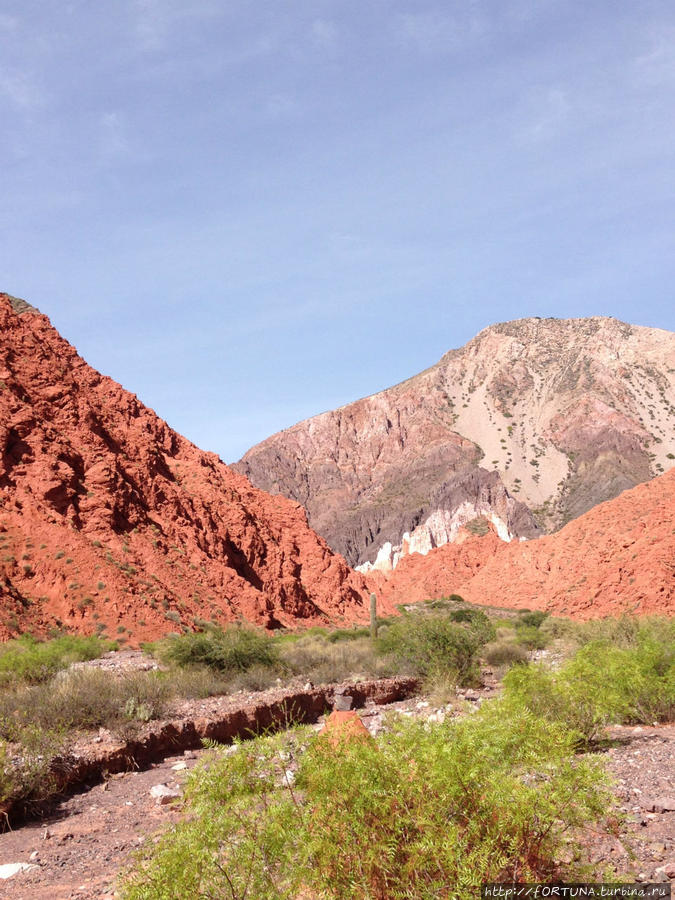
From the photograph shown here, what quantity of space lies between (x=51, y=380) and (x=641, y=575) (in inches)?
1287

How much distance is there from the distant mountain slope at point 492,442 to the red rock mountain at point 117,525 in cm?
4975

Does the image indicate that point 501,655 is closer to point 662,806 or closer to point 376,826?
point 662,806

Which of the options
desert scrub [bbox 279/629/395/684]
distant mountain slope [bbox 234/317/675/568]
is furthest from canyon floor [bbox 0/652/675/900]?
distant mountain slope [bbox 234/317/675/568]

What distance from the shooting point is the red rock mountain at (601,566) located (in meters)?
31.1

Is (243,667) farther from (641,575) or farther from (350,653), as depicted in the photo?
(641,575)

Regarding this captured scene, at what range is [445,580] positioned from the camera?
213 feet

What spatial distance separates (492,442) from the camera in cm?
11075

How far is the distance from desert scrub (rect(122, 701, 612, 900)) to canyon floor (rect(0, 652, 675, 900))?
1.61 feet

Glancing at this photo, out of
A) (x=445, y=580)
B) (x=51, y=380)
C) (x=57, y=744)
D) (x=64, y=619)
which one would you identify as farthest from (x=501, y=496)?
(x=57, y=744)

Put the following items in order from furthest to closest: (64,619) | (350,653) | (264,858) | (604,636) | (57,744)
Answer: (64,619) < (350,653) < (604,636) < (57,744) < (264,858)

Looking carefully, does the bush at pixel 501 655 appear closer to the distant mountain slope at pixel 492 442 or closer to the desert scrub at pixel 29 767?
the desert scrub at pixel 29 767

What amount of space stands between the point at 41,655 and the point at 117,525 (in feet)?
54.3

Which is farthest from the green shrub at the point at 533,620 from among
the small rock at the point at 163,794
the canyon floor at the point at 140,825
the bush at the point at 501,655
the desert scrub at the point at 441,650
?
the small rock at the point at 163,794

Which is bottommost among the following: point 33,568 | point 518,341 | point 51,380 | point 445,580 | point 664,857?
point 445,580
